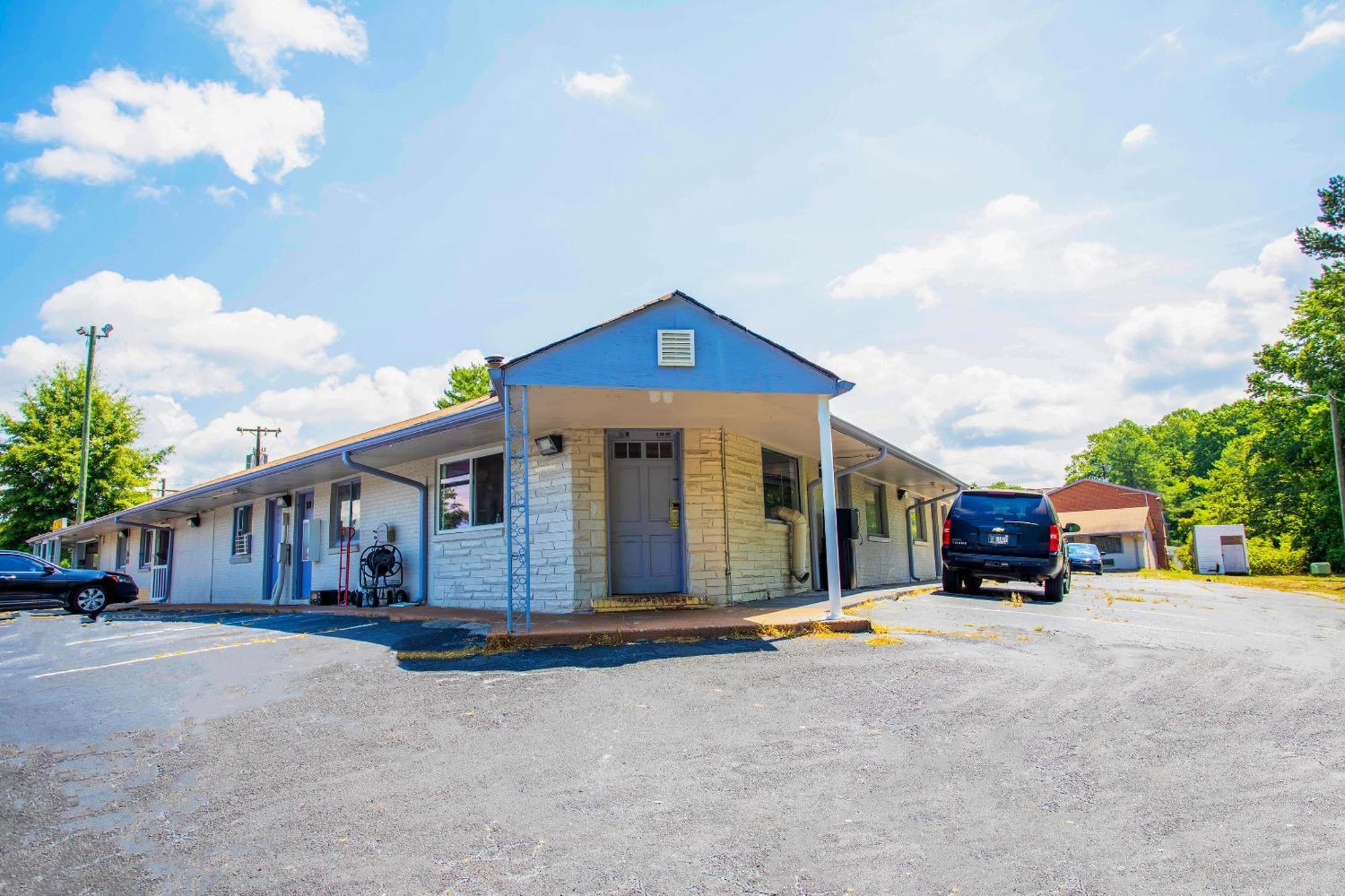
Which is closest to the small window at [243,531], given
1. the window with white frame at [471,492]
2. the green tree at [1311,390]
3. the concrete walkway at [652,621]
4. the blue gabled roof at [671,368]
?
the concrete walkway at [652,621]

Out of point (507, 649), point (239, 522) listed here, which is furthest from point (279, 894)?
point (239, 522)

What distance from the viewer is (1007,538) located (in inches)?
470

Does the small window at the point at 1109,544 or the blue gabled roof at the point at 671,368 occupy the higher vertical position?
the blue gabled roof at the point at 671,368

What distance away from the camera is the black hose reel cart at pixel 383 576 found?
12.5m

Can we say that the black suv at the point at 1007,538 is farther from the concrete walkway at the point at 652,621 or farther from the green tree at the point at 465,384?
the green tree at the point at 465,384

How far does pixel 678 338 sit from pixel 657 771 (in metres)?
4.82

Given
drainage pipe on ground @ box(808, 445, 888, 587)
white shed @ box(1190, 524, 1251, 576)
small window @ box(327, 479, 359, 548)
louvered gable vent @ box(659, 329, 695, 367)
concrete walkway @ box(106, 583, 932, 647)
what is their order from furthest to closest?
white shed @ box(1190, 524, 1251, 576) < small window @ box(327, 479, 359, 548) < drainage pipe on ground @ box(808, 445, 888, 587) < louvered gable vent @ box(659, 329, 695, 367) < concrete walkway @ box(106, 583, 932, 647)

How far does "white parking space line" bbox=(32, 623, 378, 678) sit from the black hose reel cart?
2.85m

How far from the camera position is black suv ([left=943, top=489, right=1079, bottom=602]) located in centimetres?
1171

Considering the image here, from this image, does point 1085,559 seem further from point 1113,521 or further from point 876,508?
point 1113,521

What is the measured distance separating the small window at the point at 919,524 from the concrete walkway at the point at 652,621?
34.5 feet

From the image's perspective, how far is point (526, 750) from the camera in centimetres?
437

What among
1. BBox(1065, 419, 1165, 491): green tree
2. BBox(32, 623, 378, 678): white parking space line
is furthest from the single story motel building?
BBox(1065, 419, 1165, 491): green tree

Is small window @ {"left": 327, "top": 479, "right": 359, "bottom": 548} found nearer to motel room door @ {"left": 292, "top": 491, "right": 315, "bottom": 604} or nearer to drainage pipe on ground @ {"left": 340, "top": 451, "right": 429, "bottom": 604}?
motel room door @ {"left": 292, "top": 491, "right": 315, "bottom": 604}
